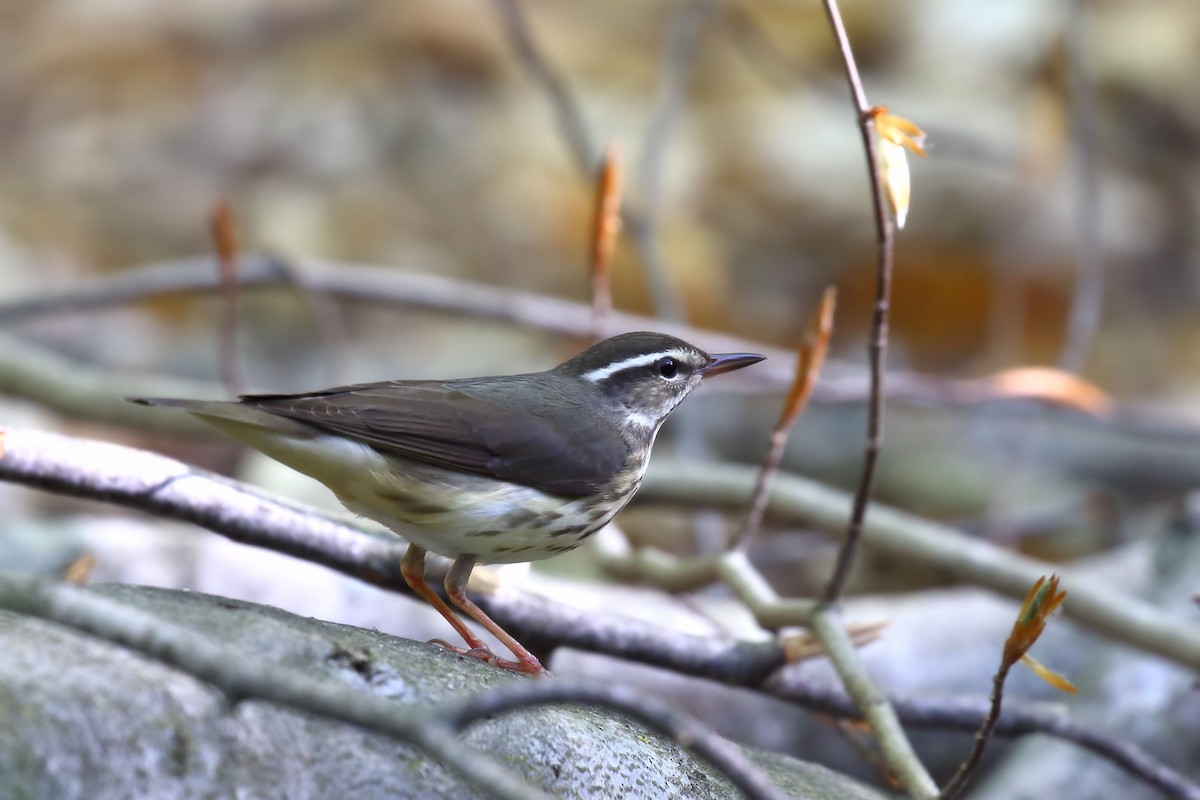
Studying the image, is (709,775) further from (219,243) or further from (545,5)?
(545,5)

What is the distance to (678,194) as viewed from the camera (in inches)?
376

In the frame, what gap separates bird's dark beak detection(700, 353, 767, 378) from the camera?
146 inches

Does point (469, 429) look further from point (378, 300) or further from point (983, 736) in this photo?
point (378, 300)

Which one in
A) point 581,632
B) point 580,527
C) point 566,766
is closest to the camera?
point 566,766

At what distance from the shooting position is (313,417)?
122 inches

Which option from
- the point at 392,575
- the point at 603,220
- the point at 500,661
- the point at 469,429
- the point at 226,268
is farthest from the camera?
the point at 226,268

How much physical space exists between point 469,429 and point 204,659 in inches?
58.3

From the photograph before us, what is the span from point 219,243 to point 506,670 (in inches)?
77.9

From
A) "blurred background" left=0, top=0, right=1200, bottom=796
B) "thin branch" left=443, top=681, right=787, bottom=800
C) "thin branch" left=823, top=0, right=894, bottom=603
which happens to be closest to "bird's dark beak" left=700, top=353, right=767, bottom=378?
"thin branch" left=823, top=0, right=894, bottom=603

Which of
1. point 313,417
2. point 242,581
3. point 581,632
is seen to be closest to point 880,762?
point 581,632

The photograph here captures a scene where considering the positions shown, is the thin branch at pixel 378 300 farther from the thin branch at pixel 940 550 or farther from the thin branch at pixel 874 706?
the thin branch at pixel 874 706

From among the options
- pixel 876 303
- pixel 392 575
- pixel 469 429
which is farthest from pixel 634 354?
pixel 876 303

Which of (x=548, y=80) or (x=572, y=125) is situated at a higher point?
(x=548, y=80)

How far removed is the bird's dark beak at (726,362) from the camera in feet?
12.1
